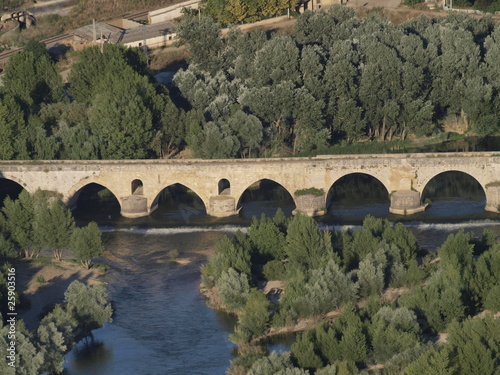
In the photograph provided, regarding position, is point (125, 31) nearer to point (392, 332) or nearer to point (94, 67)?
point (94, 67)

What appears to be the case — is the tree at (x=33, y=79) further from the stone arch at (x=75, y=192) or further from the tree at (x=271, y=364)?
the tree at (x=271, y=364)

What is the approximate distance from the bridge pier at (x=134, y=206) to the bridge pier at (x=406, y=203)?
58.2 ft

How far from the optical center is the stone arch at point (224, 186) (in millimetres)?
97000

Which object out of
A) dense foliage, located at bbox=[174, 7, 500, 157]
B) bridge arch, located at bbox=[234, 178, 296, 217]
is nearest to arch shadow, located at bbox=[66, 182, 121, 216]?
dense foliage, located at bbox=[174, 7, 500, 157]

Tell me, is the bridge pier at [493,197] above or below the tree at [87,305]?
above

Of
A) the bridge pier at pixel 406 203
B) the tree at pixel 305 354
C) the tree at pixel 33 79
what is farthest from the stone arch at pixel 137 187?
the tree at pixel 305 354

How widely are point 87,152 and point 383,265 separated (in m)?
31.7

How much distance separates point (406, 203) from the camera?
93125 millimetres

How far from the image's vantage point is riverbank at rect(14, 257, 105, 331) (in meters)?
76.2

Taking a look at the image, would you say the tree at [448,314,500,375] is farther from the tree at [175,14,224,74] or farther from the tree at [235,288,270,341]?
the tree at [175,14,224,74]

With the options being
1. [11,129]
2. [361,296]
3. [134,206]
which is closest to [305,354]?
[361,296]

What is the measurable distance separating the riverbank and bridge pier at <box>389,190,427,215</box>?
2163 centimetres

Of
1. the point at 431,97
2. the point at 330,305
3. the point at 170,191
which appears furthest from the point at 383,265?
the point at 431,97

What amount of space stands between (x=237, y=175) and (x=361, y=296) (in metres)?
22.6
